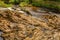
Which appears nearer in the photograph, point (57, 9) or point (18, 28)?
point (18, 28)

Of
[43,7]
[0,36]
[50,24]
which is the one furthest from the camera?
[43,7]

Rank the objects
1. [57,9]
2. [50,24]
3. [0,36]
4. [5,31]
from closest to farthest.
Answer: [0,36]
[5,31]
[50,24]
[57,9]

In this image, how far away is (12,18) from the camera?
18.1 meters

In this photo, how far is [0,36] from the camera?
13.6 m

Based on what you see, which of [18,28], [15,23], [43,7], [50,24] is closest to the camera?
[18,28]

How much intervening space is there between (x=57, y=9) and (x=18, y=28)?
16.5 metres

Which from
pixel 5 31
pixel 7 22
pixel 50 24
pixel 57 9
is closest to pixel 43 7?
pixel 57 9

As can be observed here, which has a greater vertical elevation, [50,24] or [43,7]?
[50,24]

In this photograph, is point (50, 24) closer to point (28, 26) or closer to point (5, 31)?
point (28, 26)

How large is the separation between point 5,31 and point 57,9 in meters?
18.1

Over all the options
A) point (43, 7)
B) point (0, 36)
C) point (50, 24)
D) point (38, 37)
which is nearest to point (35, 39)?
point (38, 37)

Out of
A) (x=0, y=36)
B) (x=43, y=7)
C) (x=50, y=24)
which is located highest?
(x=0, y=36)

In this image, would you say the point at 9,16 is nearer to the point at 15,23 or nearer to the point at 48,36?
the point at 15,23

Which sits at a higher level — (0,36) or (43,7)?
(0,36)
